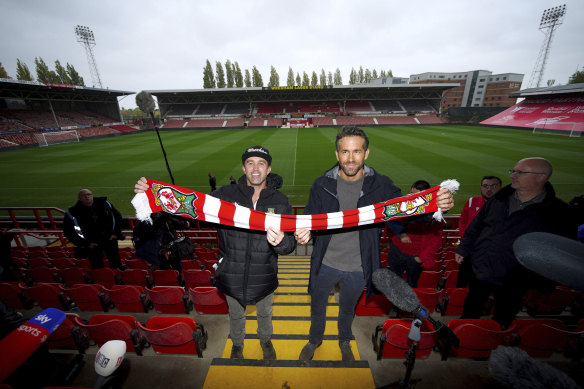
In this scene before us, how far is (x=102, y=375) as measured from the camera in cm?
167

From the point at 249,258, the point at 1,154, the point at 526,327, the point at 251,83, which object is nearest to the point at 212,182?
the point at 249,258

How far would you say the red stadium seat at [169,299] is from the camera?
3439 mm

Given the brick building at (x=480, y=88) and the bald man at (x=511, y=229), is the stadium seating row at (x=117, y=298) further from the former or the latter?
the brick building at (x=480, y=88)

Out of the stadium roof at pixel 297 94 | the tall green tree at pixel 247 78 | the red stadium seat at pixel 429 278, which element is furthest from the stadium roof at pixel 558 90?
the tall green tree at pixel 247 78

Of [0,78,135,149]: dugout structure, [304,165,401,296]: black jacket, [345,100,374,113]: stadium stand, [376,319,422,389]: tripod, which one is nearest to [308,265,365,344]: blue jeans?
[304,165,401,296]: black jacket

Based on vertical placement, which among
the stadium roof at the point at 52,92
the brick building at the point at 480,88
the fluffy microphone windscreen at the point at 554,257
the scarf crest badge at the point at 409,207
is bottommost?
the scarf crest badge at the point at 409,207

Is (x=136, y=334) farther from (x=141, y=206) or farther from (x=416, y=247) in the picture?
(x=416, y=247)

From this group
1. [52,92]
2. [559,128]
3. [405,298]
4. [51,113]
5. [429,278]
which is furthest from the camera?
[51,113]

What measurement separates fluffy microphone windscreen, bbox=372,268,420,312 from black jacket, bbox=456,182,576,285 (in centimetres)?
236

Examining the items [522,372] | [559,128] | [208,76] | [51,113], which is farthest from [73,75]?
[559,128]

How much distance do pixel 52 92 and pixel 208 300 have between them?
189ft

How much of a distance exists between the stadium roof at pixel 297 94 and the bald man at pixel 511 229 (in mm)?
51455

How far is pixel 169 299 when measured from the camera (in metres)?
3.52

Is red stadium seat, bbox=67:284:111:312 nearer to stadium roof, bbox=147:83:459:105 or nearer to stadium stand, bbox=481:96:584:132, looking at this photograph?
stadium roof, bbox=147:83:459:105
